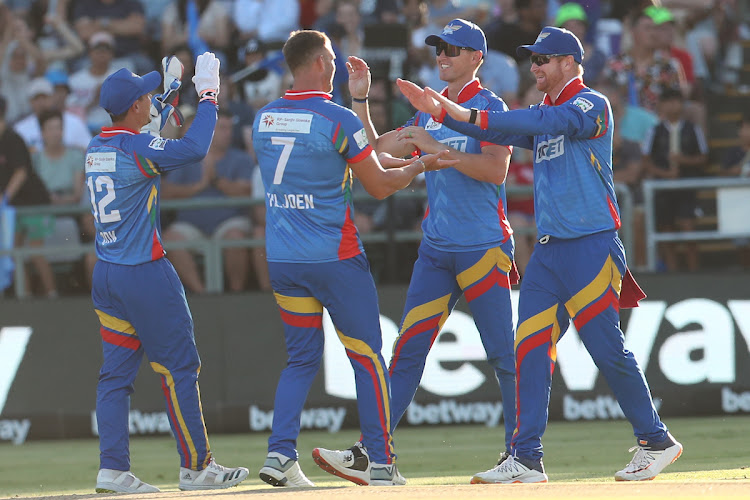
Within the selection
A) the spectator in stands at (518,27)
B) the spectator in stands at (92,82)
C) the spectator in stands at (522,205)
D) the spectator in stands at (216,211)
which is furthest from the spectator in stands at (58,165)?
the spectator in stands at (518,27)

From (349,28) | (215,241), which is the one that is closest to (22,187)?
(215,241)

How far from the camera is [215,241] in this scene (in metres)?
11.4

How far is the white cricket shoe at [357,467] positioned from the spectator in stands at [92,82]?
8174mm

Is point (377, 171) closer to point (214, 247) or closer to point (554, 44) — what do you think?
point (554, 44)

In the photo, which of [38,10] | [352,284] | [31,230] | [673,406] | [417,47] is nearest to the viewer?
[352,284]

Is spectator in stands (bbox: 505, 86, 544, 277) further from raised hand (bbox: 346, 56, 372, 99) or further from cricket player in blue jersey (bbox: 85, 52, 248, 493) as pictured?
cricket player in blue jersey (bbox: 85, 52, 248, 493)

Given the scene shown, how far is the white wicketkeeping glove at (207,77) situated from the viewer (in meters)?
7.26

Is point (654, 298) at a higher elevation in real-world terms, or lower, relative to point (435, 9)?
lower

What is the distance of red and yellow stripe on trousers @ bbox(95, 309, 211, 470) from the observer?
24.1ft

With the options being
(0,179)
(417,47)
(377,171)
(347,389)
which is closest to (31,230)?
(0,179)

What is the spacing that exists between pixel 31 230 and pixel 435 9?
5.72 meters

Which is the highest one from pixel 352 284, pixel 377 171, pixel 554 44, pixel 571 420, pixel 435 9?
pixel 435 9

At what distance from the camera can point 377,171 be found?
702 cm

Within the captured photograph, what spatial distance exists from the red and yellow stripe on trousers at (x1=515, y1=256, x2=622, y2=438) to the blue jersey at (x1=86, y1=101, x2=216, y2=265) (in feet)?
6.95
